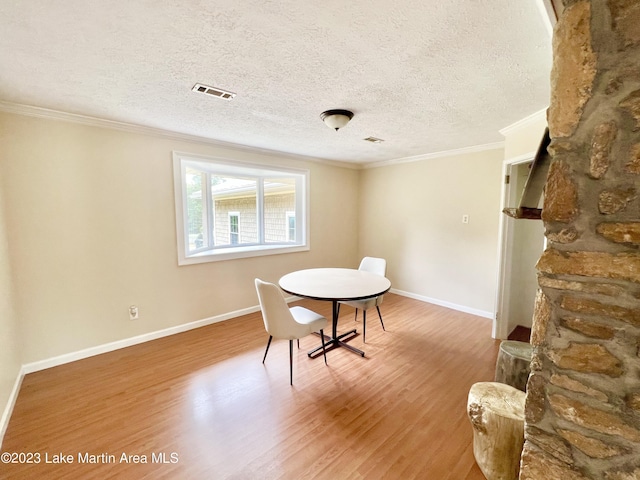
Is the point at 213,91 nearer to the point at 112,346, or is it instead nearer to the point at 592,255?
the point at 592,255

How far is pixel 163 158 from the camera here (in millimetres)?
2908

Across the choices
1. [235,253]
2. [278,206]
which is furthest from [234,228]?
[278,206]

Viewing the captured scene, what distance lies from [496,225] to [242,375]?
3424 millimetres

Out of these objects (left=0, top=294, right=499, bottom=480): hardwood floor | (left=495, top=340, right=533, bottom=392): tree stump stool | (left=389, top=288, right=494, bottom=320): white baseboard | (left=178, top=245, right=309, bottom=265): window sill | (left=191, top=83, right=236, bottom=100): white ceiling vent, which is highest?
(left=191, top=83, right=236, bottom=100): white ceiling vent

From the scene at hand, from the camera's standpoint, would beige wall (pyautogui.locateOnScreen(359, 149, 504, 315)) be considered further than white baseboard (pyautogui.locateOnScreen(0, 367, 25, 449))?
Yes

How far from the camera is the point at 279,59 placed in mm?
1500

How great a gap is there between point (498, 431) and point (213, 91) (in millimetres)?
2669

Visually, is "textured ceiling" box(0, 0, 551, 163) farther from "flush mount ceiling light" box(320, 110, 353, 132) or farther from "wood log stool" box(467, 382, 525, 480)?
"wood log stool" box(467, 382, 525, 480)

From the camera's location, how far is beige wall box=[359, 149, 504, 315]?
11.6 feet

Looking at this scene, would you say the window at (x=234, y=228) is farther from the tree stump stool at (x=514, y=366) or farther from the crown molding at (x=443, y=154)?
the tree stump stool at (x=514, y=366)

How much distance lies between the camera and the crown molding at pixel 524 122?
2244 mm

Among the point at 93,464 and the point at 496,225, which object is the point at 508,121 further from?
the point at 93,464

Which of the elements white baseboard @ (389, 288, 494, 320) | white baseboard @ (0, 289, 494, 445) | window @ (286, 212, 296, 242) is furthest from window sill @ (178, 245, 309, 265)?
white baseboard @ (389, 288, 494, 320)

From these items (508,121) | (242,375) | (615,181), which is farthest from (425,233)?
(615,181)
